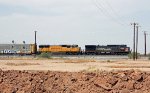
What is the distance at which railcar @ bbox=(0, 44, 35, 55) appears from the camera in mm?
126144

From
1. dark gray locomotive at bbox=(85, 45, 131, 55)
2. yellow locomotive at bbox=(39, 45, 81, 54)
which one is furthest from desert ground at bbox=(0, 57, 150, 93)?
dark gray locomotive at bbox=(85, 45, 131, 55)

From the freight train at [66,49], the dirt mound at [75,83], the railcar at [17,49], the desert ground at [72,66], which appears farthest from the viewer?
the freight train at [66,49]

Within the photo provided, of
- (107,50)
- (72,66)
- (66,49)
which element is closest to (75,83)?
(72,66)

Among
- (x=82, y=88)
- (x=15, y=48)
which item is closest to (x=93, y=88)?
(x=82, y=88)

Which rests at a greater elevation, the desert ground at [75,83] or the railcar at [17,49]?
the railcar at [17,49]

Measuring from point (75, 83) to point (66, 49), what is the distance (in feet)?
337

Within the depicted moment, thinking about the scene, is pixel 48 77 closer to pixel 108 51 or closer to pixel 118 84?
pixel 118 84

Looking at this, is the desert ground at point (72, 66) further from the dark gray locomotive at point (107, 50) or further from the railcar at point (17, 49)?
the dark gray locomotive at point (107, 50)

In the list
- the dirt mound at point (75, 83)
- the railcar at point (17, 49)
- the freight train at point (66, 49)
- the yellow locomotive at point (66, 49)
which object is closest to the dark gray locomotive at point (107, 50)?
the freight train at point (66, 49)

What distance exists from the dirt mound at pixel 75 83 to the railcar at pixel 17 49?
99142 mm

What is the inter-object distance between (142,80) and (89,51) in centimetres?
10506

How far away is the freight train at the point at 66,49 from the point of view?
416 feet

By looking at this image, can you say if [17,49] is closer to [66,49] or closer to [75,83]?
[66,49]

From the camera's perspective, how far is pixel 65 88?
25219 mm
